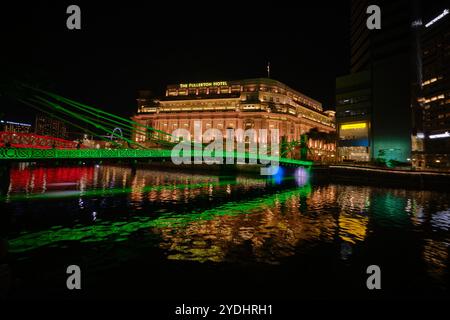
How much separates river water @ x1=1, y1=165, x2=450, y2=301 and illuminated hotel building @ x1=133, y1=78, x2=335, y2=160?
98.3m

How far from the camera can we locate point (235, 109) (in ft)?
427

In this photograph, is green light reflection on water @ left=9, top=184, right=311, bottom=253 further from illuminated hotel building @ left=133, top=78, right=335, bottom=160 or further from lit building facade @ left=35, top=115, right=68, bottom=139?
illuminated hotel building @ left=133, top=78, right=335, bottom=160

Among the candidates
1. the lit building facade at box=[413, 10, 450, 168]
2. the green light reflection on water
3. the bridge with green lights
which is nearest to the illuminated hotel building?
the lit building facade at box=[413, 10, 450, 168]

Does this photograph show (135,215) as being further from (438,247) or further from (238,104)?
(238,104)

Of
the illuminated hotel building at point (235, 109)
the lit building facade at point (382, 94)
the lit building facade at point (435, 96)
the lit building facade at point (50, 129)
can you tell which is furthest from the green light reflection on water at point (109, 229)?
the illuminated hotel building at point (235, 109)

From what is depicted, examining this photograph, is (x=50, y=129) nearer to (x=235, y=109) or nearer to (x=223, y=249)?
(x=235, y=109)

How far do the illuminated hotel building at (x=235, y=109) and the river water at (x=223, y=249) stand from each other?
9833cm

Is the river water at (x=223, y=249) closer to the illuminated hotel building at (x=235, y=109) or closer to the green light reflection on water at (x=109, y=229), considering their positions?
the green light reflection on water at (x=109, y=229)

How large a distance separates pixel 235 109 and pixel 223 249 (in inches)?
4603

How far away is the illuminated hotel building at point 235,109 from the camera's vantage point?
12838cm

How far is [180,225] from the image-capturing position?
2238 centimetres

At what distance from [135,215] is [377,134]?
82539mm

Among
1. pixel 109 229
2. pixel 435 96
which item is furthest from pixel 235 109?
pixel 109 229
